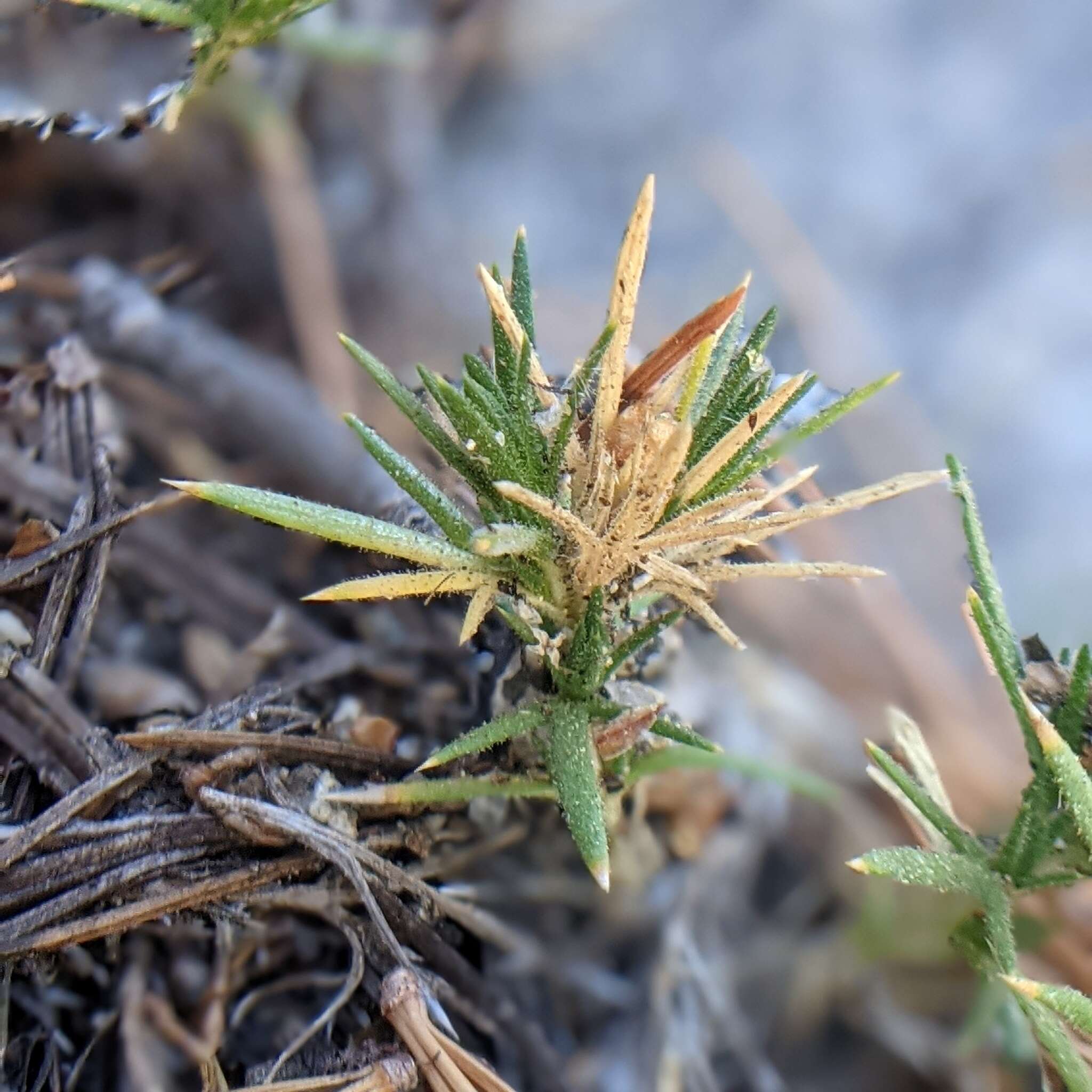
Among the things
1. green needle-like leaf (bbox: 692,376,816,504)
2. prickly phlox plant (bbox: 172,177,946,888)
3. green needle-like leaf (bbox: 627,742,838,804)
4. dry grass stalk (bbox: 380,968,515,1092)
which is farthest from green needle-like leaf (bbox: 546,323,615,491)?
dry grass stalk (bbox: 380,968,515,1092)

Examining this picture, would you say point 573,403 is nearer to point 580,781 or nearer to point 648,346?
point 580,781

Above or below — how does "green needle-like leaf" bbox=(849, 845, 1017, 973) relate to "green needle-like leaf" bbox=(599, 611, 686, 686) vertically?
below

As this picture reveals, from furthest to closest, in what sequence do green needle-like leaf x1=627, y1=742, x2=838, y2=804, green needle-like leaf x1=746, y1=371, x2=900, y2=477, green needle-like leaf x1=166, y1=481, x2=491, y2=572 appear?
green needle-like leaf x1=627, y1=742, x2=838, y2=804 < green needle-like leaf x1=746, y1=371, x2=900, y2=477 < green needle-like leaf x1=166, y1=481, x2=491, y2=572

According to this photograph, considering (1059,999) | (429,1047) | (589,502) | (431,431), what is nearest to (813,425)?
(589,502)

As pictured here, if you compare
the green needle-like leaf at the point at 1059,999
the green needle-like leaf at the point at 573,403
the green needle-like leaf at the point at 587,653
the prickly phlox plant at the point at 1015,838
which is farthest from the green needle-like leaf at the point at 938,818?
the green needle-like leaf at the point at 573,403

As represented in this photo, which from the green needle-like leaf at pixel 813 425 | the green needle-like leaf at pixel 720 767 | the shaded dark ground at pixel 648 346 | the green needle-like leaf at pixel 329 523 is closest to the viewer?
the green needle-like leaf at pixel 329 523

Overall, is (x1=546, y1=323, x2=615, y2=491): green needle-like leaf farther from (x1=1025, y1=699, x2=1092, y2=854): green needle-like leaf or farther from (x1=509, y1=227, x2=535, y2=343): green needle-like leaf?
(x1=1025, y1=699, x2=1092, y2=854): green needle-like leaf

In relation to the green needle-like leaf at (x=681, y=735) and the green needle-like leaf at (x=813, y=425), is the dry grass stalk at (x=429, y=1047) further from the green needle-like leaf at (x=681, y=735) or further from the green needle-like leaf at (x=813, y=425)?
the green needle-like leaf at (x=813, y=425)
